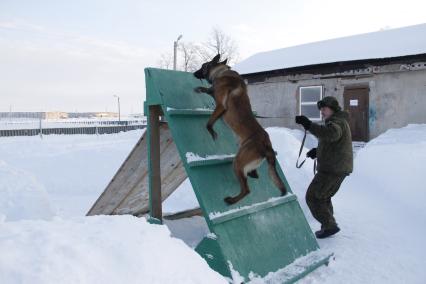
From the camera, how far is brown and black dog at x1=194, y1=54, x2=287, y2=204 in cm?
356

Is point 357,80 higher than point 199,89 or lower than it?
higher

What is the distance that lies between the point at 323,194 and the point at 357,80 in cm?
Result: 1020

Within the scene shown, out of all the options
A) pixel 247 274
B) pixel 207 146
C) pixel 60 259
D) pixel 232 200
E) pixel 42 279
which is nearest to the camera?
pixel 42 279

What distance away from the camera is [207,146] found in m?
3.97

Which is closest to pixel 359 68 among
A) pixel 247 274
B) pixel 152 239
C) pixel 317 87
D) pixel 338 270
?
pixel 317 87

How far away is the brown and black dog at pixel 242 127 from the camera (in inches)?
140

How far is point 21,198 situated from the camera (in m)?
5.30

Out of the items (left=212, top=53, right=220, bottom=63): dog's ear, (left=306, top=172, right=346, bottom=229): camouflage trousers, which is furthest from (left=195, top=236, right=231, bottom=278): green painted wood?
(left=306, top=172, right=346, bottom=229): camouflage trousers

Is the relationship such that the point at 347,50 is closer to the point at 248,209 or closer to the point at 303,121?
the point at 303,121

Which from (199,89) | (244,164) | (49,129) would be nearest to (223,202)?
(244,164)

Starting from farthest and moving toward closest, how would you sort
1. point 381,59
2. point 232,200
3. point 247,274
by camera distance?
point 381,59 < point 232,200 < point 247,274

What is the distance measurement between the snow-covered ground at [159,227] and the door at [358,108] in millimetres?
2044

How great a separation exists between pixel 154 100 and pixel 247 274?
191 centimetres

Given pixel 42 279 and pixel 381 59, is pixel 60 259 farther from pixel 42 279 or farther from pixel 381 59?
pixel 381 59
